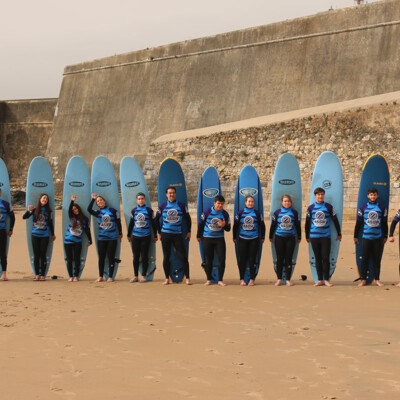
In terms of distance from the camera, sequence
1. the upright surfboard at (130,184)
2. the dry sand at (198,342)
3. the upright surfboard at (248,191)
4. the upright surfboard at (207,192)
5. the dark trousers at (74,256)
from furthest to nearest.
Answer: the upright surfboard at (130,184)
the upright surfboard at (207,192)
the upright surfboard at (248,191)
the dark trousers at (74,256)
the dry sand at (198,342)

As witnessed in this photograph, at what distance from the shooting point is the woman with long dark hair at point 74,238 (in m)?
7.10

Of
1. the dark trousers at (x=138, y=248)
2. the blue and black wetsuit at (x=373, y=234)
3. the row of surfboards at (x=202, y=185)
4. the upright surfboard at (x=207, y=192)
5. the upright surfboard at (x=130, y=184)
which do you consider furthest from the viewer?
the upright surfboard at (x=130, y=184)

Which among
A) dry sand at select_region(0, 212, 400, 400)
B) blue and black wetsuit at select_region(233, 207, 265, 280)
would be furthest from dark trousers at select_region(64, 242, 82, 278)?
blue and black wetsuit at select_region(233, 207, 265, 280)

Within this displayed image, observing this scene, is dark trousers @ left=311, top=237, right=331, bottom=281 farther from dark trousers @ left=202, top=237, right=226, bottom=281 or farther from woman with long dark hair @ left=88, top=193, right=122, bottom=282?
woman with long dark hair @ left=88, top=193, right=122, bottom=282

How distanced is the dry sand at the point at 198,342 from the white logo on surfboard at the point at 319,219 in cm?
69

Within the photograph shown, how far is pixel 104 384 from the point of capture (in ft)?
10.4

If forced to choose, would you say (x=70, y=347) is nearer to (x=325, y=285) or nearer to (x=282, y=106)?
(x=325, y=285)

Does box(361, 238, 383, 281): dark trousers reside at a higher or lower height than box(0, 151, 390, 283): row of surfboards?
lower

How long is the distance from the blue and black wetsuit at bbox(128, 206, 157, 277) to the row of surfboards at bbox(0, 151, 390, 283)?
286 millimetres

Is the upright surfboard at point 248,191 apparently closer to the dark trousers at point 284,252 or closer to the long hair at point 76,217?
the dark trousers at point 284,252

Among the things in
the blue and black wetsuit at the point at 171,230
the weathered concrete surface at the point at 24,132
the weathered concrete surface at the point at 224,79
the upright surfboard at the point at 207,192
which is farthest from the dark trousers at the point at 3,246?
the weathered concrete surface at the point at 24,132

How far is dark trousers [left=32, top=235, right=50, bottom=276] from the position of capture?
23.4 ft

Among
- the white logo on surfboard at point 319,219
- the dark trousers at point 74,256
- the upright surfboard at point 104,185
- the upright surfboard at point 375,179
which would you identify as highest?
the upright surfboard at point 375,179

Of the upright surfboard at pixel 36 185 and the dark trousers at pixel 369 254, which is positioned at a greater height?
the upright surfboard at pixel 36 185
